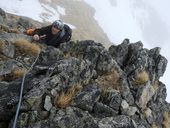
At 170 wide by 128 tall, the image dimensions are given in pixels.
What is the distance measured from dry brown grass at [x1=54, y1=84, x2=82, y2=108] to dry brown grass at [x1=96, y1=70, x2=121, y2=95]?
144cm

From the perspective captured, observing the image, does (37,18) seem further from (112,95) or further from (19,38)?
(112,95)

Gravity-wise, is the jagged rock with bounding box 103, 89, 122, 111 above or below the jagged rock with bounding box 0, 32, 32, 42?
below

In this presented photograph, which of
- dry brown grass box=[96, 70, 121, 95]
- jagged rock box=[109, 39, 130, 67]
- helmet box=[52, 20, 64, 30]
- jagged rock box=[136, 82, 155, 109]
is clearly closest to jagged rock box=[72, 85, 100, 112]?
dry brown grass box=[96, 70, 121, 95]

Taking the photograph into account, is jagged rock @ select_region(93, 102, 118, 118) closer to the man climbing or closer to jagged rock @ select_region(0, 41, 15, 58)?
jagged rock @ select_region(0, 41, 15, 58)

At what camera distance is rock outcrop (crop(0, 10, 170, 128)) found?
955cm

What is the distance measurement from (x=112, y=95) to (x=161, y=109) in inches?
172

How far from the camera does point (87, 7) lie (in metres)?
165

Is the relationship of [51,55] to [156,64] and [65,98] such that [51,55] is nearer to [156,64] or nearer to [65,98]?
[65,98]

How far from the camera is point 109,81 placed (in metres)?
12.8

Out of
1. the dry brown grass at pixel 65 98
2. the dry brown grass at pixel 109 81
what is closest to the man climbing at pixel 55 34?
the dry brown grass at pixel 109 81

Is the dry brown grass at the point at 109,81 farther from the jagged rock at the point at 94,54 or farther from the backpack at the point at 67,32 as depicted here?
the backpack at the point at 67,32

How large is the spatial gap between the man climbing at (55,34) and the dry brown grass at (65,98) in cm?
Answer: 630

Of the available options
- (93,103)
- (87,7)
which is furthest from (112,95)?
(87,7)

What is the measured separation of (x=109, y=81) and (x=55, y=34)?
5255mm
